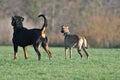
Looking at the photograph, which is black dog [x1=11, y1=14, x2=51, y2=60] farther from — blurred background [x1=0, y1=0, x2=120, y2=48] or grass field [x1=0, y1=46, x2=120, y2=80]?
blurred background [x1=0, y1=0, x2=120, y2=48]

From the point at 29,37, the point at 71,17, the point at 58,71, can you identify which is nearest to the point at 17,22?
the point at 29,37

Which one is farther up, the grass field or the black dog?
the black dog

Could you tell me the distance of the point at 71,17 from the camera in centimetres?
7088

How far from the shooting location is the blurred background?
49.3 metres

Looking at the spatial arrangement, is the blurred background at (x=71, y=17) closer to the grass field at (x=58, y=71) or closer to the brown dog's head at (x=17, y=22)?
the brown dog's head at (x=17, y=22)

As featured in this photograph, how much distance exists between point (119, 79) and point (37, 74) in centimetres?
262

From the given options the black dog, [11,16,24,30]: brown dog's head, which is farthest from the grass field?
[11,16,24,30]: brown dog's head

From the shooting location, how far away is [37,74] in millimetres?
14398

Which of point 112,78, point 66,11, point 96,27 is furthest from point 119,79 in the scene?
point 66,11

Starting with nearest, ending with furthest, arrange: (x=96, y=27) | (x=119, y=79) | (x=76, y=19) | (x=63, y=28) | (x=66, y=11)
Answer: (x=119, y=79) → (x=63, y=28) → (x=96, y=27) → (x=76, y=19) → (x=66, y=11)

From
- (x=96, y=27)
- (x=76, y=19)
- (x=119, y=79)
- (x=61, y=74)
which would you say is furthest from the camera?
(x=76, y=19)

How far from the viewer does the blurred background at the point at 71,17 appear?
49.3 metres

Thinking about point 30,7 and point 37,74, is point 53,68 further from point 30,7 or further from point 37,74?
point 30,7

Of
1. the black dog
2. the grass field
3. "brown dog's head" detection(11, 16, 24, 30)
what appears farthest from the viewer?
"brown dog's head" detection(11, 16, 24, 30)
